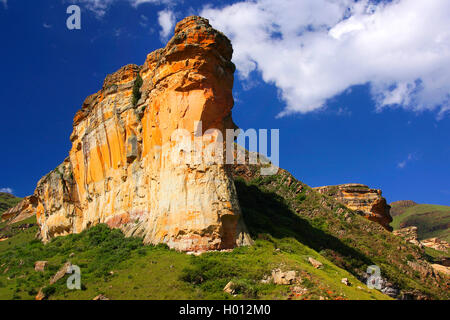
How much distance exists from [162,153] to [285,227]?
15.4 metres

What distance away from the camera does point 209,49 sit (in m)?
28.7

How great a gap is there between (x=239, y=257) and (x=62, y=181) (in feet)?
92.2

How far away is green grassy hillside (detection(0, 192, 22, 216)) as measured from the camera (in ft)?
333

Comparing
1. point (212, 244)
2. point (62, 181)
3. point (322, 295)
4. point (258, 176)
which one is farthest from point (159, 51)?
point (258, 176)

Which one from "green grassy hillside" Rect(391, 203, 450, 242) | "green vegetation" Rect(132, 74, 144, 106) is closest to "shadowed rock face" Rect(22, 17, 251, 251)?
"green vegetation" Rect(132, 74, 144, 106)

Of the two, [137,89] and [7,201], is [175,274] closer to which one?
[137,89]

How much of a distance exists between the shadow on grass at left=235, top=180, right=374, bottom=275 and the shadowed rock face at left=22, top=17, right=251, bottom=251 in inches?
222

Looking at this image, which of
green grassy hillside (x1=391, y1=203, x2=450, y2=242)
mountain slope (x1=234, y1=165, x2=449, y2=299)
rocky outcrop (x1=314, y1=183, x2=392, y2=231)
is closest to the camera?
mountain slope (x1=234, y1=165, x2=449, y2=299)

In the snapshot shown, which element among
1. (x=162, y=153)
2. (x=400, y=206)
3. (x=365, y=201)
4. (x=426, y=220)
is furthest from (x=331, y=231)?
(x=400, y=206)

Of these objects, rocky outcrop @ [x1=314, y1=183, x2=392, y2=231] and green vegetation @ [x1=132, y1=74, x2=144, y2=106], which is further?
rocky outcrop @ [x1=314, y1=183, x2=392, y2=231]

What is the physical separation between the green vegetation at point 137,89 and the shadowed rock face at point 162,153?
30cm

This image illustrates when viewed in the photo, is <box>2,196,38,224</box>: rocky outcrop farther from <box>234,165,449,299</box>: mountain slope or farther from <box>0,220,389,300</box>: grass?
<box>0,220,389,300</box>: grass

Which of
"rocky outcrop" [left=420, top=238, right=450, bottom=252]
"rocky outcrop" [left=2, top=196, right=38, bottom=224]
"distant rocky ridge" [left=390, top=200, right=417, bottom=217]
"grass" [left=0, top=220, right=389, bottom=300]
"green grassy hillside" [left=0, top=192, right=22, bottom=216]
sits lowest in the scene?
"grass" [left=0, top=220, right=389, bottom=300]
